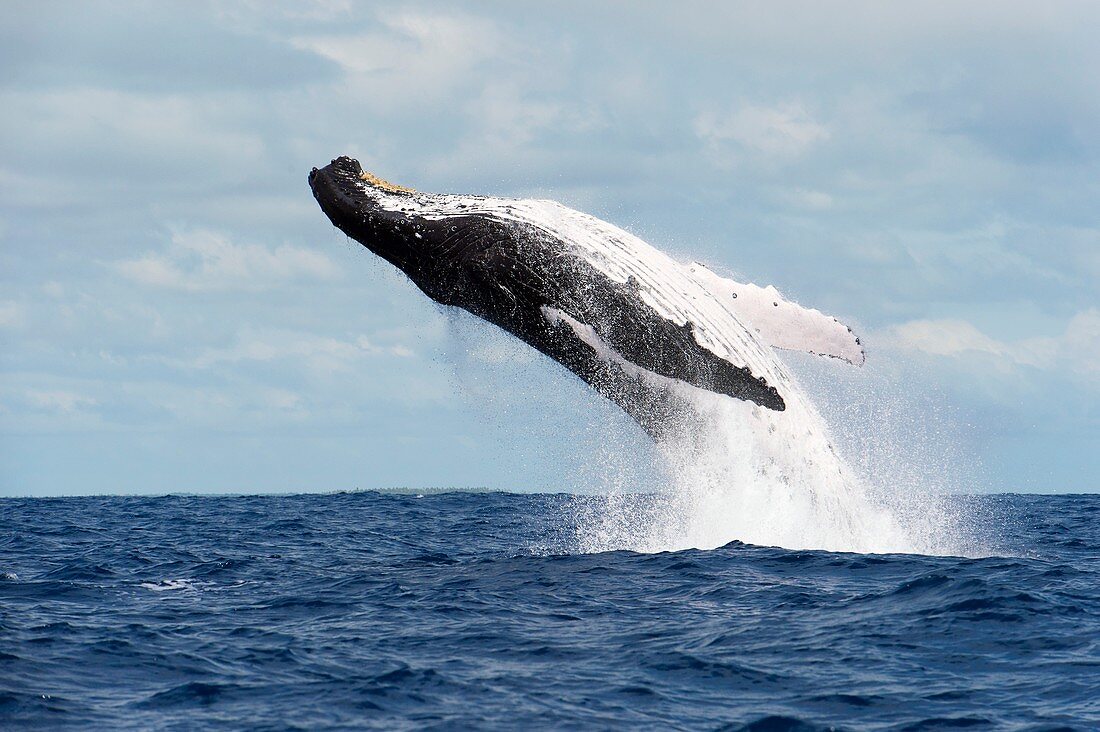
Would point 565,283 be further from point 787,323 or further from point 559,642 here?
point 559,642

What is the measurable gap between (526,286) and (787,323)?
4058mm

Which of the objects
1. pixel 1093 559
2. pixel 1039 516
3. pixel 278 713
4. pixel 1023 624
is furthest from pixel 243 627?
pixel 1039 516

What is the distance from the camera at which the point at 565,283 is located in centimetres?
1335

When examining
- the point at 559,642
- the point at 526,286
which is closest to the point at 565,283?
the point at 526,286

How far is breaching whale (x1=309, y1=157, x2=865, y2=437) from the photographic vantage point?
Answer: 1335 centimetres

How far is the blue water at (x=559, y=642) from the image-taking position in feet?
27.1

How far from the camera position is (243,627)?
11500 millimetres

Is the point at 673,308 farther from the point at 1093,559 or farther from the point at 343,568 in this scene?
the point at 1093,559

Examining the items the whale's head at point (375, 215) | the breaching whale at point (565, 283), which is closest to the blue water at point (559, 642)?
the breaching whale at point (565, 283)

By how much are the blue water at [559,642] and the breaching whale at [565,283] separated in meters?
2.60

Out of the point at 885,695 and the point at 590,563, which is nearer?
the point at 885,695

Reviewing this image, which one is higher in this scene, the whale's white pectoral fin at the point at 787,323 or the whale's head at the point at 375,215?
the whale's head at the point at 375,215

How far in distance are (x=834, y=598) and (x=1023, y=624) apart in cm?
200

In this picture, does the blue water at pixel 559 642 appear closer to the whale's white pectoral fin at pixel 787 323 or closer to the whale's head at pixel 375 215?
the whale's white pectoral fin at pixel 787 323
